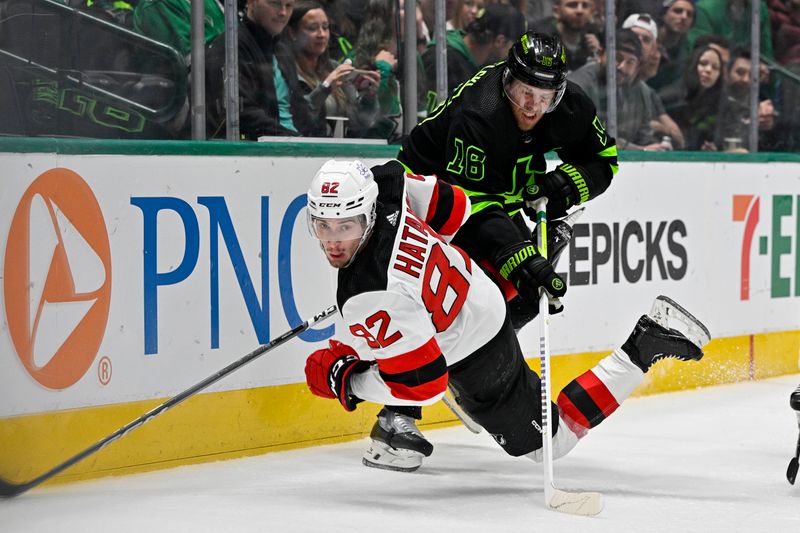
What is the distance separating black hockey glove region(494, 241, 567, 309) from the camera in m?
3.23

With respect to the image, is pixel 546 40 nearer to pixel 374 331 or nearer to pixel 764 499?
pixel 374 331

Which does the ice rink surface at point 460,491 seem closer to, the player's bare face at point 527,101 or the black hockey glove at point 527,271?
the black hockey glove at point 527,271

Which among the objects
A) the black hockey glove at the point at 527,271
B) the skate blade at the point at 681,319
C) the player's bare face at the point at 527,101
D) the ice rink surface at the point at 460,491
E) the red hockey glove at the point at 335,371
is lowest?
the ice rink surface at the point at 460,491

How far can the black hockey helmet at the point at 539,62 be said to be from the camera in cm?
325

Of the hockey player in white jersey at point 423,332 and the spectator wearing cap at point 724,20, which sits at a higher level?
the spectator wearing cap at point 724,20

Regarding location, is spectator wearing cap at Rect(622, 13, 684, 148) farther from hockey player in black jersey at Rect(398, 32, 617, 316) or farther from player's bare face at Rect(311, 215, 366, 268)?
player's bare face at Rect(311, 215, 366, 268)

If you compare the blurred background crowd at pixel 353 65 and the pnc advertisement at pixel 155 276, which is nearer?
the pnc advertisement at pixel 155 276

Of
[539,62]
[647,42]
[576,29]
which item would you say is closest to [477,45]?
[576,29]

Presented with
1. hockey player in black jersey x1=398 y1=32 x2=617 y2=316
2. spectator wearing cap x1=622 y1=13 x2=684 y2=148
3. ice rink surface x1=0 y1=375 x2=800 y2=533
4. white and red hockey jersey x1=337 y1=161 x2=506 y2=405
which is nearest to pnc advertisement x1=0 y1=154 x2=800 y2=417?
ice rink surface x1=0 y1=375 x2=800 y2=533

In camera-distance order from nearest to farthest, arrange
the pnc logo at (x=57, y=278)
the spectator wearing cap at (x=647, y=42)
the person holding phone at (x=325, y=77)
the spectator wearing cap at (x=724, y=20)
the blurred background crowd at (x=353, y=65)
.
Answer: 1. the pnc logo at (x=57, y=278)
2. the blurred background crowd at (x=353, y=65)
3. the person holding phone at (x=325, y=77)
4. the spectator wearing cap at (x=647, y=42)
5. the spectator wearing cap at (x=724, y=20)

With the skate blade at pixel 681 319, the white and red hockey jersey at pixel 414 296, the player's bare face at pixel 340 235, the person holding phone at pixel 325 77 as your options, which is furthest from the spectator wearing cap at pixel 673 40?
the player's bare face at pixel 340 235

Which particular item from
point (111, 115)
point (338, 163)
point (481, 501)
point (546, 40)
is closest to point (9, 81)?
point (111, 115)

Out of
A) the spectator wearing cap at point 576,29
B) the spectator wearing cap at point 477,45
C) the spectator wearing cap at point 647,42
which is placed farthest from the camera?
the spectator wearing cap at point 647,42

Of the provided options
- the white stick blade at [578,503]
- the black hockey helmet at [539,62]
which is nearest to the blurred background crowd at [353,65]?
the black hockey helmet at [539,62]
